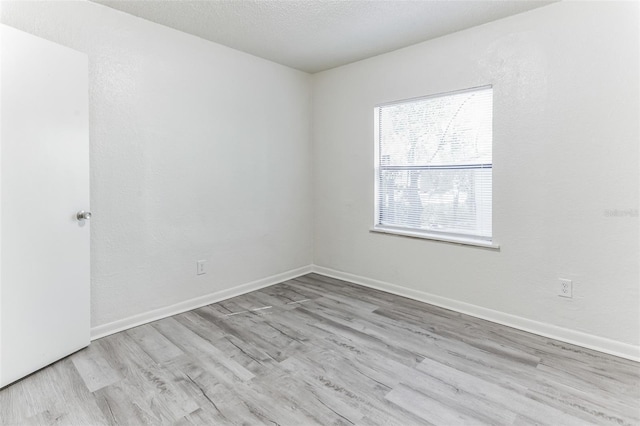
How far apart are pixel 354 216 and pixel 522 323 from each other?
74.3 inches

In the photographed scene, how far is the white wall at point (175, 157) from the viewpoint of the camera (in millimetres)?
2555

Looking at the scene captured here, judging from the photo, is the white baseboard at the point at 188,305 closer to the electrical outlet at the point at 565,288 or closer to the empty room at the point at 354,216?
the empty room at the point at 354,216

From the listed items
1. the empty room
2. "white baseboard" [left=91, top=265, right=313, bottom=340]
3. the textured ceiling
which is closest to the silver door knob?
the empty room

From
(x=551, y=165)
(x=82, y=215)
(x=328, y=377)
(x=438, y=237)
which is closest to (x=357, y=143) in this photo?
(x=438, y=237)

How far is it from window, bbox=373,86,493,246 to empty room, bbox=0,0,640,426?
20 mm

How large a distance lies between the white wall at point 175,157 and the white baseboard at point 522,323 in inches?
52.6

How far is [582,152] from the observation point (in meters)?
2.43

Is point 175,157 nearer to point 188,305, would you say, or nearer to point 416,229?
point 188,305

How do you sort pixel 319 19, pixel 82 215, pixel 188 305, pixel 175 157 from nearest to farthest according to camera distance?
pixel 82 215 → pixel 319 19 → pixel 175 157 → pixel 188 305

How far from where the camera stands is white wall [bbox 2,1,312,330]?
8.38ft

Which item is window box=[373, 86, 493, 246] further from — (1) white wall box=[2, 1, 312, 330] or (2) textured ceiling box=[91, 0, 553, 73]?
(1) white wall box=[2, 1, 312, 330]

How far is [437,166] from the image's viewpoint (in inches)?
127

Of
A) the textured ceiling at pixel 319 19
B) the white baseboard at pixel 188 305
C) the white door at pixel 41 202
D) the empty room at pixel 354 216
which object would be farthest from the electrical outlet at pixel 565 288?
the white door at pixel 41 202

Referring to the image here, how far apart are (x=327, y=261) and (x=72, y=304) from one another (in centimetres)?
261
